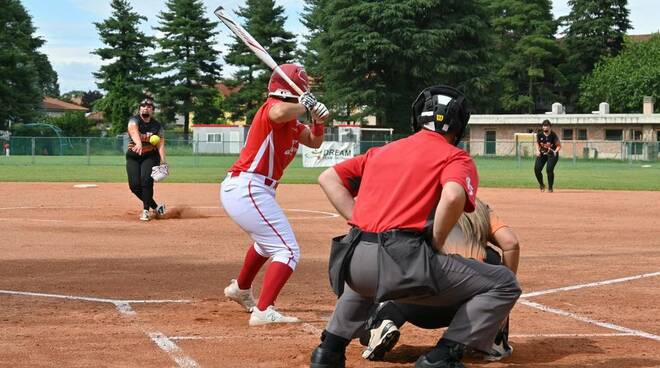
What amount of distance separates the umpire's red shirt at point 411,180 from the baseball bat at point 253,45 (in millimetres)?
2076

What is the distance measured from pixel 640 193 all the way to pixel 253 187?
21186 millimetres

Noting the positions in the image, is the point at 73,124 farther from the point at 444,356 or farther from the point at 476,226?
the point at 444,356

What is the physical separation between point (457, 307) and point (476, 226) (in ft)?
1.85

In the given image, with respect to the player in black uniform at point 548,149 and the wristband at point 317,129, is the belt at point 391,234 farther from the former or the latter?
the player in black uniform at point 548,149

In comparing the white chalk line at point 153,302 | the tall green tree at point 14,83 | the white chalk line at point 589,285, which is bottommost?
the white chalk line at point 589,285

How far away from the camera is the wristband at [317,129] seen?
7.56 metres

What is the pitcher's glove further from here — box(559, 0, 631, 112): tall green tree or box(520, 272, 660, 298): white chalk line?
box(559, 0, 631, 112): tall green tree

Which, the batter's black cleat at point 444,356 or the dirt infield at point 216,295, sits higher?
the batter's black cleat at point 444,356

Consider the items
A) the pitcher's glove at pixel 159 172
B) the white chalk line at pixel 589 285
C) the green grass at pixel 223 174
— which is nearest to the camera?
the white chalk line at pixel 589 285

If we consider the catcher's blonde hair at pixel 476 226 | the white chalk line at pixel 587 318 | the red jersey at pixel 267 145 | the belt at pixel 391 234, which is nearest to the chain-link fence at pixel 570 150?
the white chalk line at pixel 587 318

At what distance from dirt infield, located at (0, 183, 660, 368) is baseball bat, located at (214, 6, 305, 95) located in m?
1.98

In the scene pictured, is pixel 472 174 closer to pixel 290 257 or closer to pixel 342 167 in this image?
pixel 342 167

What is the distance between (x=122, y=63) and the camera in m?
96.4

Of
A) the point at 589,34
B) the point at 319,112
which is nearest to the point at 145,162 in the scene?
the point at 319,112
